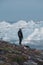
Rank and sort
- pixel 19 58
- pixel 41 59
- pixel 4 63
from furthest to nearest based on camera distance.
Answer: pixel 41 59
pixel 19 58
pixel 4 63

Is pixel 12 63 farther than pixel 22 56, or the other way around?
pixel 22 56

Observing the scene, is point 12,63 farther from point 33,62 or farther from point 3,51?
point 3,51

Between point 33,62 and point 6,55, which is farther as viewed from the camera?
point 6,55

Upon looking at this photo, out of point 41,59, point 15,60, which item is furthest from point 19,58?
point 41,59

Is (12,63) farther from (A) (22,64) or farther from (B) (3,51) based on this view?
(B) (3,51)

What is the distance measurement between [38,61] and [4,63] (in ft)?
8.20

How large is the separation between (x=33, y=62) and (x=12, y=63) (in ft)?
3.76

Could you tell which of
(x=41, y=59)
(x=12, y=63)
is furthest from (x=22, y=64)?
(x=41, y=59)

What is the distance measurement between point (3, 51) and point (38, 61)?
2653mm

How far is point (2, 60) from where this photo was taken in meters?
22.1

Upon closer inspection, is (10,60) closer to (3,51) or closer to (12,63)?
(12,63)

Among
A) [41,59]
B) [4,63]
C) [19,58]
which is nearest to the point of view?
[4,63]

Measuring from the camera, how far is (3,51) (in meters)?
24.8

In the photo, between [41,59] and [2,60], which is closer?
[2,60]
